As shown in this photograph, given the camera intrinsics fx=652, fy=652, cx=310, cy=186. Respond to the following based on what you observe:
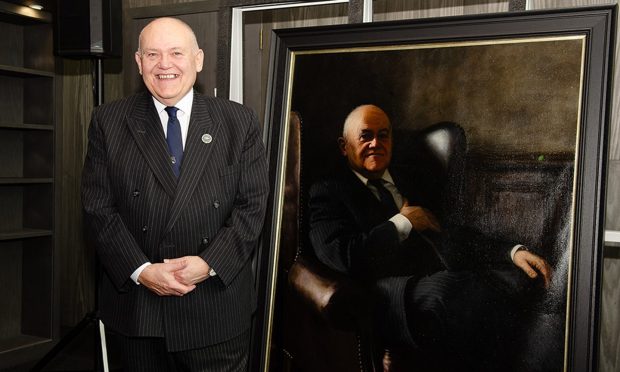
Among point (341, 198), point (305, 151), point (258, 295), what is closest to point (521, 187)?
point (341, 198)

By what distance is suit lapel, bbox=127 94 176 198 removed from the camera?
204cm

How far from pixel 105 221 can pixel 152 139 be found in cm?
30

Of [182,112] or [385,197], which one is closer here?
[182,112]

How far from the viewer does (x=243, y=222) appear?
6.89 ft

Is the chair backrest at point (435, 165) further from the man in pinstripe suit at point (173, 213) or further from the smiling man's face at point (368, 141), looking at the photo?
the man in pinstripe suit at point (173, 213)

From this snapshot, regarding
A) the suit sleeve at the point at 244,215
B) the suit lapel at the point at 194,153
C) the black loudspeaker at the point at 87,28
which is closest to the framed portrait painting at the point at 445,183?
the suit sleeve at the point at 244,215

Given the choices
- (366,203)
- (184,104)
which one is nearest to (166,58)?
(184,104)

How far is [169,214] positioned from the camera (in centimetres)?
202

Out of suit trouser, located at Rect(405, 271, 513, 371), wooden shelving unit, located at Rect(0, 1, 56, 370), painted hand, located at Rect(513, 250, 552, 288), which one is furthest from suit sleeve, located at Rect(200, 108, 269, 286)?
wooden shelving unit, located at Rect(0, 1, 56, 370)

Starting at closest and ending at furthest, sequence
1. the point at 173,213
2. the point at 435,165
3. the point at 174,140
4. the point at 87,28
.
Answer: the point at 173,213 < the point at 174,140 < the point at 435,165 < the point at 87,28

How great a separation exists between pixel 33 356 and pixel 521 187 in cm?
309

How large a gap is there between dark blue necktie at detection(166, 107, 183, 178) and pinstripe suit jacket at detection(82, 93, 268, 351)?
32 mm

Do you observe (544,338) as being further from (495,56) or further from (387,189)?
(495,56)

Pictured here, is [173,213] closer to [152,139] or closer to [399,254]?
[152,139]
